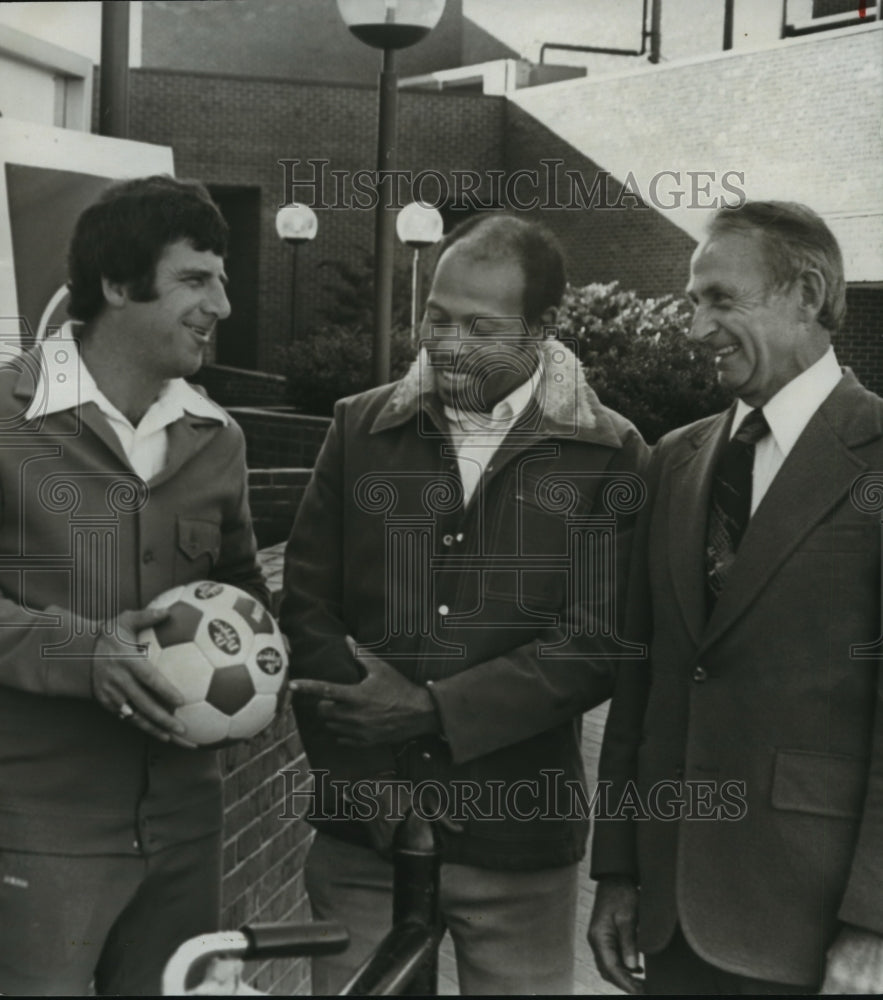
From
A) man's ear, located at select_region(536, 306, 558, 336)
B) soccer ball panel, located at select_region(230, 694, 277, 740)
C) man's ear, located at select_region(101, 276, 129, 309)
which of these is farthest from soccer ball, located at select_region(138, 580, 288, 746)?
man's ear, located at select_region(536, 306, 558, 336)

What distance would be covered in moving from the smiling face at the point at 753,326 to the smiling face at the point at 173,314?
1.10 metres

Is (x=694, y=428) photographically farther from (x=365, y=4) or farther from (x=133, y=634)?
(x=365, y=4)

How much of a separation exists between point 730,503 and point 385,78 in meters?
5.88

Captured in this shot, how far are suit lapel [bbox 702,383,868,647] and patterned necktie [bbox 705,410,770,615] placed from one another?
0.08m

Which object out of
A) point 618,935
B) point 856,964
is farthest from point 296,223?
point 856,964

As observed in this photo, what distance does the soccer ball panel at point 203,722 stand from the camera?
2832 mm

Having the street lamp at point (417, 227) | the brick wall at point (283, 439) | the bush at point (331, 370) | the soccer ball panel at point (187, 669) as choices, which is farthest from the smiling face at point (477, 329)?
the street lamp at point (417, 227)

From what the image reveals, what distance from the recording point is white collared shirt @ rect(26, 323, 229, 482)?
2893 mm

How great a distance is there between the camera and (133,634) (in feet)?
9.23

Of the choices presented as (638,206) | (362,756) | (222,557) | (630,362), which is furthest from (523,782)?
(638,206)

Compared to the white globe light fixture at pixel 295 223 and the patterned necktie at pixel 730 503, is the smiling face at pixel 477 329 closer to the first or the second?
the patterned necktie at pixel 730 503

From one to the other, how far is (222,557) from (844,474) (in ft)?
Result: 4.72

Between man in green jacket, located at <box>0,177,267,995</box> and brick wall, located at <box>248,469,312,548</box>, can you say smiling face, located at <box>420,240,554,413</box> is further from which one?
brick wall, located at <box>248,469,312,548</box>

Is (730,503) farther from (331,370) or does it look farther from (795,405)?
(331,370)
